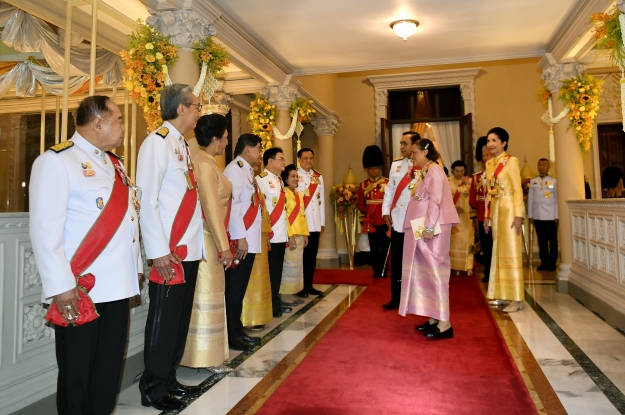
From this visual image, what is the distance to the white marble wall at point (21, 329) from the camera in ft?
7.62

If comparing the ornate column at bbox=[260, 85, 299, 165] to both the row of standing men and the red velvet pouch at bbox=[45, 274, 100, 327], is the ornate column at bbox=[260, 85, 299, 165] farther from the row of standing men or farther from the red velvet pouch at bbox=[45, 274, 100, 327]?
the red velvet pouch at bbox=[45, 274, 100, 327]

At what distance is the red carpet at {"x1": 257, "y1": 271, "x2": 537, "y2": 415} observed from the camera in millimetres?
2660

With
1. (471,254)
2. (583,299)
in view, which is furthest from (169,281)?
(471,254)

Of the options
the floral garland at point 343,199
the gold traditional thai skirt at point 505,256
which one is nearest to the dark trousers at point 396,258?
the gold traditional thai skirt at point 505,256

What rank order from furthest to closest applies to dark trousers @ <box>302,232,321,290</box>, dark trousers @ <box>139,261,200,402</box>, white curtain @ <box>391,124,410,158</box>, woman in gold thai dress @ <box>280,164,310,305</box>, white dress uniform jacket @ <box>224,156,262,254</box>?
white curtain @ <box>391,124,410,158</box>
dark trousers @ <box>302,232,321,290</box>
woman in gold thai dress @ <box>280,164,310,305</box>
white dress uniform jacket @ <box>224,156,262,254</box>
dark trousers @ <box>139,261,200,402</box>

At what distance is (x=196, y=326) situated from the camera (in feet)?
10.2

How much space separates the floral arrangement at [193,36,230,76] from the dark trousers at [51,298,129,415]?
2869 millimetres

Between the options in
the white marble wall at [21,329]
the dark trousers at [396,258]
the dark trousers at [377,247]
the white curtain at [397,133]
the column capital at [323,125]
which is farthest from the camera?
the white curtain at [397,133]

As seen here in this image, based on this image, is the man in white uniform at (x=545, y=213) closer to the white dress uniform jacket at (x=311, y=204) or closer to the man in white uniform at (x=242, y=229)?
the white dress uniform jacket at (x=311, y=204)

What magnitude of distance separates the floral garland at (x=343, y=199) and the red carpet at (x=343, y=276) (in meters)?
1.31

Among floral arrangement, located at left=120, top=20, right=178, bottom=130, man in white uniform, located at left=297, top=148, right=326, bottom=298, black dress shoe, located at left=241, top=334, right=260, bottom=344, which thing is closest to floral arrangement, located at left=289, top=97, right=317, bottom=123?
man in white uniform, located at left=297, top=148, right=326, bottom=298

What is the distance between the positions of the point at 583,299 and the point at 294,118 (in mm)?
4311

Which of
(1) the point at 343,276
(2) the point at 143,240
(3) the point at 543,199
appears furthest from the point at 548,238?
(2) the point at 143,240

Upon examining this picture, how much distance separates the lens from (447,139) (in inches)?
399
